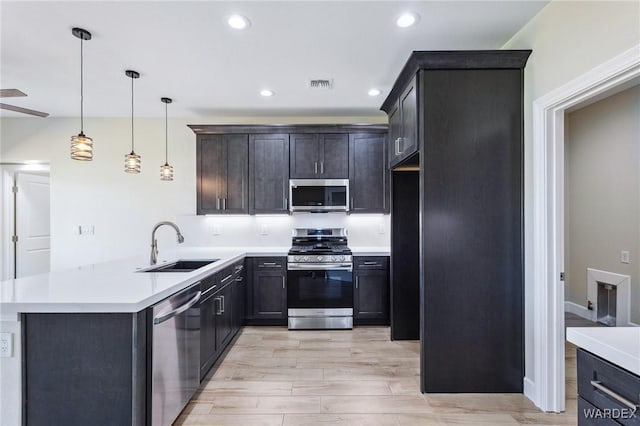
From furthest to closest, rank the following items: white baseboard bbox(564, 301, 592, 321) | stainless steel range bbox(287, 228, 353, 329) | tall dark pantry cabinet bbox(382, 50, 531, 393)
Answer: white baseboard bbox(564, 301, 592, 321) < stainless steel range bbox(287, 228, 353, 329) < tall dark pantry cabinet bbox(382, 50, 531, 393)

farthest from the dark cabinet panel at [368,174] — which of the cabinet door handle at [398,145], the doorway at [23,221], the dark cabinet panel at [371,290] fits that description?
the doorway at [23,221]

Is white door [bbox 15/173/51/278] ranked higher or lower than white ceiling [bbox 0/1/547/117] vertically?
lower

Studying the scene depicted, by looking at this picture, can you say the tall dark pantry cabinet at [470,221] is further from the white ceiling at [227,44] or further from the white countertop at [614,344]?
the white countertop at [614,344]

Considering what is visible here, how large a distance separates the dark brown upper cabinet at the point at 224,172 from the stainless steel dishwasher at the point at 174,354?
196 centimetres

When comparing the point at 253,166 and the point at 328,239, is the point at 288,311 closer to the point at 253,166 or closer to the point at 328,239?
the point at 328,239

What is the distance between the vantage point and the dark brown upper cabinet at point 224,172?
13.3 feet

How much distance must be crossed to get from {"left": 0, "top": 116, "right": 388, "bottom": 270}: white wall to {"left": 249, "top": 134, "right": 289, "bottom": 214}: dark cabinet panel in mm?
435

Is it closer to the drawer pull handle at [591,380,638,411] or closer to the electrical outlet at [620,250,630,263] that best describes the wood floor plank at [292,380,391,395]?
the drawer pull handle at [591,380,638,411]

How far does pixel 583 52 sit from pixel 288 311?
3520mm

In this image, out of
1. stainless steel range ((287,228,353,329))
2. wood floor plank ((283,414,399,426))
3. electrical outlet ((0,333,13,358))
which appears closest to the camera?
electrical outlet ((0,333,13,358))

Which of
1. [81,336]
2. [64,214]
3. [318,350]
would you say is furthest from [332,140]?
[64,214]

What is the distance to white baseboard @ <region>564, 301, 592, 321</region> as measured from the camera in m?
3.83

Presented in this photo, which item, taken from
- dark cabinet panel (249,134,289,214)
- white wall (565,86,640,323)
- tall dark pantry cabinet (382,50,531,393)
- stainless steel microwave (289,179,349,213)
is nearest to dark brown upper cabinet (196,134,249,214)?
dark cabinet panel (249,134,289,214)

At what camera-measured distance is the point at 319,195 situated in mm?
4008
